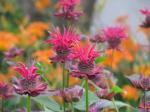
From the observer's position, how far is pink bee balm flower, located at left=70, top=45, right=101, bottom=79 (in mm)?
1026

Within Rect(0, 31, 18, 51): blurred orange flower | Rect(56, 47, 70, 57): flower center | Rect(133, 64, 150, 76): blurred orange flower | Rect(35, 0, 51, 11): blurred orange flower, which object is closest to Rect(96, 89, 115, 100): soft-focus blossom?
Rect(56, 47, 70, 57): flower center

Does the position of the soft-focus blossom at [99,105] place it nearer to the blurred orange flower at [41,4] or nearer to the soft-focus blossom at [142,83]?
the soft-focus blossom at [142,83]

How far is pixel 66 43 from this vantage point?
1.13 m

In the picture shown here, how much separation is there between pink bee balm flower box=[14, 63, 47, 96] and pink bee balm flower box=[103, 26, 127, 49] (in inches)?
15.7

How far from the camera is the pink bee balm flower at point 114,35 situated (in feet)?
4.57

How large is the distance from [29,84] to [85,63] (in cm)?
12

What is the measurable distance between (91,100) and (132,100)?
903mm

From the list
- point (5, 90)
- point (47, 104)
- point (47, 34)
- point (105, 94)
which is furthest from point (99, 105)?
point (47, 34)

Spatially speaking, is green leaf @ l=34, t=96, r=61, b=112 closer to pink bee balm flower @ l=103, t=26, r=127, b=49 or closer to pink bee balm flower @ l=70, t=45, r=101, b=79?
pink bee balm flower @ l=70, t=45, r=101, b=79

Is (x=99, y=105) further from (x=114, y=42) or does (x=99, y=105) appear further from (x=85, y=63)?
(x=114, y=42)

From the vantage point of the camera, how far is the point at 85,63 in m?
1.04

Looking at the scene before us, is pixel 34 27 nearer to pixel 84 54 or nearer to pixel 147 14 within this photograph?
pixel 147 14

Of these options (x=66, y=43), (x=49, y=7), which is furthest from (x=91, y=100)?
(x=49, y=7)

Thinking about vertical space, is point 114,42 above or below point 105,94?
above
